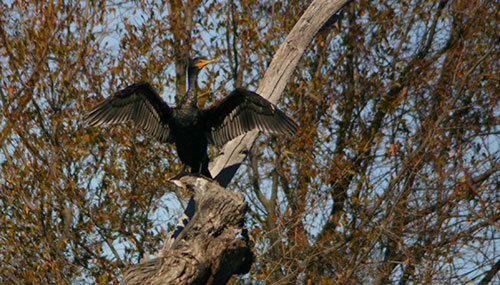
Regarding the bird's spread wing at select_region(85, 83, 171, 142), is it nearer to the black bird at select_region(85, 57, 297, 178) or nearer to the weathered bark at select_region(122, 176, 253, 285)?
the black bird at select_region(85, 57, 297, 178)

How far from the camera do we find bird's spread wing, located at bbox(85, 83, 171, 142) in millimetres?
6184

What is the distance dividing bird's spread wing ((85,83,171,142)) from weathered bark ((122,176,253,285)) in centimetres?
117

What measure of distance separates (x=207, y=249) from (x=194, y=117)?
1915 mm

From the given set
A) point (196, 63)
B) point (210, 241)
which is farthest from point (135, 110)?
point (210, 241)

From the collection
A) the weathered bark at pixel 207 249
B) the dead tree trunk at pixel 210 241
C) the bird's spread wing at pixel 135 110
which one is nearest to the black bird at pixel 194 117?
the bird's spread wing at pixel 135 110

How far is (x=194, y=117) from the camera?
6.37 m

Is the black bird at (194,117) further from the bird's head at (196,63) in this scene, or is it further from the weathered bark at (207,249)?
the weathered bark at (207,249)

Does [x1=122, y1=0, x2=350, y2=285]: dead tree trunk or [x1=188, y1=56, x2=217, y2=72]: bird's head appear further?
[x1=188, y1=56, x2=217, y2=72]: bird's head

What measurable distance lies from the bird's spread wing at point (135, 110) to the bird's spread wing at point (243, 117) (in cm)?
42

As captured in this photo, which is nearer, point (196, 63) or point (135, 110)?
point (135, 110)

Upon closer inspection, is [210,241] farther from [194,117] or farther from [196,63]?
[196,63]

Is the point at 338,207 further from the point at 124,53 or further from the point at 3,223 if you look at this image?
the point at 3,223

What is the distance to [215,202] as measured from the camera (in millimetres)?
5004

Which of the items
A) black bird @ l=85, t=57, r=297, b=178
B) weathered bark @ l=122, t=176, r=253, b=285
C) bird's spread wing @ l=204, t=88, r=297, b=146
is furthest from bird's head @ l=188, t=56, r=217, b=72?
weathered bark @ l=122, t=176, r=253, b=285
